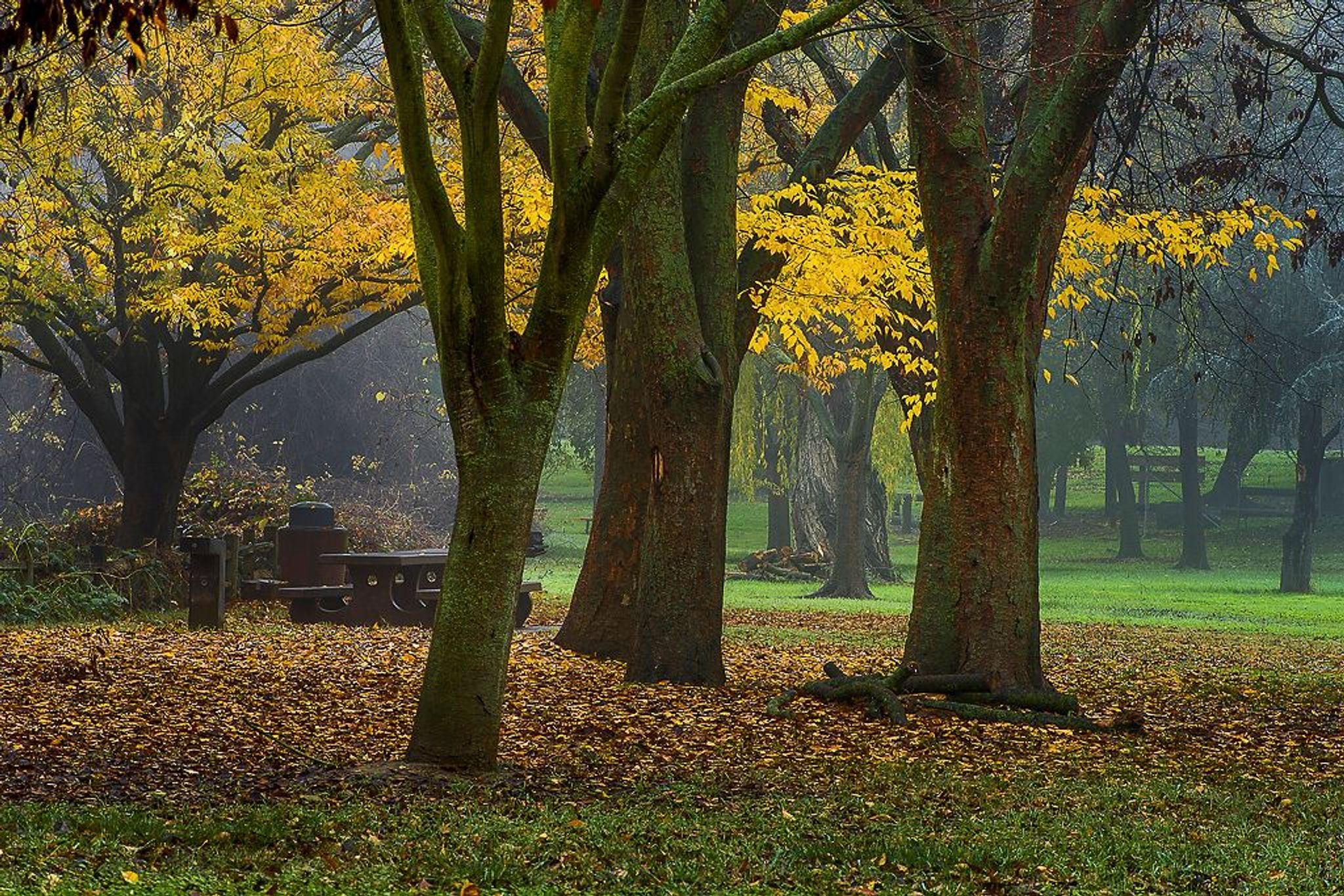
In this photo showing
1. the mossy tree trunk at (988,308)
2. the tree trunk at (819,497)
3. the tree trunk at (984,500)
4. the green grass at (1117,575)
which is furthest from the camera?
the tree trunk at (819,497)

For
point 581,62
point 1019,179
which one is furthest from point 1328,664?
point 581,62

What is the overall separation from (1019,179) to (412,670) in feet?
19.4

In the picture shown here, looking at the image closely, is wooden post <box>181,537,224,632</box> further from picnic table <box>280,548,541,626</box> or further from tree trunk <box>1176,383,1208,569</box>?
tree trunk <box>1176,383,1208,569</box>

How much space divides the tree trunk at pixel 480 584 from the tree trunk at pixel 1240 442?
26.7 metres

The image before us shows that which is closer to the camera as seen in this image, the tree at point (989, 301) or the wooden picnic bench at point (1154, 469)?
the tree at point (989, 301)

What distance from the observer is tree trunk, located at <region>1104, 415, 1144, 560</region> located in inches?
1834

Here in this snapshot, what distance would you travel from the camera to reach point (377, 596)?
1694cm

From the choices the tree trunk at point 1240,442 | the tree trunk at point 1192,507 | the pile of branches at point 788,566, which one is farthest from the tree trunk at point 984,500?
the tree trunk at point 1192,507

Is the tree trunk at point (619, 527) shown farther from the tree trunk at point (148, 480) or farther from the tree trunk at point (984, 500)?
the tree trunk at point (148, 480)

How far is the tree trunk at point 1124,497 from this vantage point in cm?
4659

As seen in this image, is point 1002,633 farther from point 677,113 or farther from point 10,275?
point 10,275

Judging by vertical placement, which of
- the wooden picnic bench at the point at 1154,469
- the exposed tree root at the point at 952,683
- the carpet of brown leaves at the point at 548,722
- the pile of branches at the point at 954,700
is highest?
the wooden picnic bench at the point at 1154,469

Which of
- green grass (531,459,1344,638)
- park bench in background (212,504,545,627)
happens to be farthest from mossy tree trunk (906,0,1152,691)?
green grass (531,459,1344,638)

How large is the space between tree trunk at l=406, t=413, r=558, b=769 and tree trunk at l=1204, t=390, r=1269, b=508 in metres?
26.7
